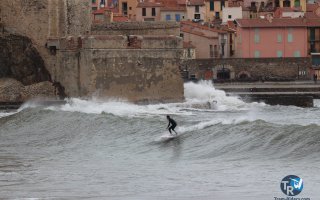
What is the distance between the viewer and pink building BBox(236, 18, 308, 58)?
75188 mm

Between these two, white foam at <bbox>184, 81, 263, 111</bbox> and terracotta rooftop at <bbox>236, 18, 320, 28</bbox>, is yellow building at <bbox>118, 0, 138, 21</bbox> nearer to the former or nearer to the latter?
terracotta rooftop at <bbox>236, 18, 320, 28</bbox>

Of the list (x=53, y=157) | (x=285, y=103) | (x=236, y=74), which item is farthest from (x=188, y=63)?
(x=53, y=157)

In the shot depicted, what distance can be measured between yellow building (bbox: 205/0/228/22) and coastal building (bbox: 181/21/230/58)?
11035mm

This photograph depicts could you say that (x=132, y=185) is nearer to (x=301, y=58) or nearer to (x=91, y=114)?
(x=91, y=114)

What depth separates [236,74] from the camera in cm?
7331

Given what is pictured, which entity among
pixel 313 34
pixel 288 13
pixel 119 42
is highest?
pixel 288 13

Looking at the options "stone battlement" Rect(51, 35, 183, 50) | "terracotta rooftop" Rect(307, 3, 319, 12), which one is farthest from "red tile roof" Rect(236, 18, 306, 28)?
"stone battlement" Rect(51, 35, 183, 50)

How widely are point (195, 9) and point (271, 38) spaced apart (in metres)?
15.5

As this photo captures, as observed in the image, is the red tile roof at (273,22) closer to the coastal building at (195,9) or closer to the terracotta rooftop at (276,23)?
the terracotta rooftop at (276,23)

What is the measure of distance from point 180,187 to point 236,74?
56.4 metres

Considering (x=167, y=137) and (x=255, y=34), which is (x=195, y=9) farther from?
(x=167, y=137)

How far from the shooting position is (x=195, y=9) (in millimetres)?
90250

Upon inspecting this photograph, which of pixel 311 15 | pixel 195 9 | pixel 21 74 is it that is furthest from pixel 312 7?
pixel 21 74

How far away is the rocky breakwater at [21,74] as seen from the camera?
34938 millimetres
